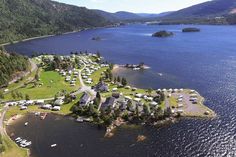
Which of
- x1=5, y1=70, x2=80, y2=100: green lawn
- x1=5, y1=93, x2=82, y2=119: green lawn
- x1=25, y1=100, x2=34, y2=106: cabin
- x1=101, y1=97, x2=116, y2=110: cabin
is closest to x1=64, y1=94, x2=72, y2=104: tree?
x1=5, y1=93, x2=82, y2=119: green lawn

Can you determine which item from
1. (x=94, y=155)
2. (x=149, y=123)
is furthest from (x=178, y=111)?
(x=94, y=155)

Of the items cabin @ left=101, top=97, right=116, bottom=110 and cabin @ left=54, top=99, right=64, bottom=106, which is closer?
cabin @ left=101, top=97, right=116, bottom=110

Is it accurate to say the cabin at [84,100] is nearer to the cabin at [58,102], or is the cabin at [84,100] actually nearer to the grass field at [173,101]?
the cabin at [58,102]

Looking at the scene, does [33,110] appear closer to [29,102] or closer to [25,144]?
[29,102]

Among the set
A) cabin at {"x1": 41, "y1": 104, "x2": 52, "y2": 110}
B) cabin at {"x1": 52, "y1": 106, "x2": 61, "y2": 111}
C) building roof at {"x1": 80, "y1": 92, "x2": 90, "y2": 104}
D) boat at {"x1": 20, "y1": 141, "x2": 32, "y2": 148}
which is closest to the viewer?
boat at {"x1": 20, "y1": 141, "x2": 32, "y2": 148}

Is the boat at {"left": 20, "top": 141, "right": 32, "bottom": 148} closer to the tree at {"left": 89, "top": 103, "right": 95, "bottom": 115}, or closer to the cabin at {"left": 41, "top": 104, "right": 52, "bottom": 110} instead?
the tree at {"left": 89, "top": 103, "right": 95, "bottom": 115}

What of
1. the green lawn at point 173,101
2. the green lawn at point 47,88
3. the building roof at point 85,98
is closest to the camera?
the green lawn at point 173,101

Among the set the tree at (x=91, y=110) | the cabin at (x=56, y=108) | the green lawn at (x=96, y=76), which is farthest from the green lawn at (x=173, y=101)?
the cabin at (x=56, y=108)
